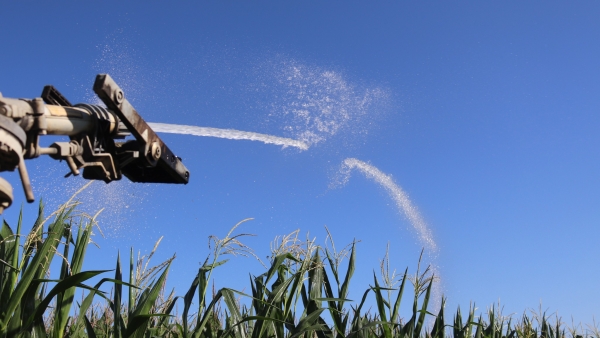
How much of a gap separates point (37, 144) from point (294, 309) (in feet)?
8.23

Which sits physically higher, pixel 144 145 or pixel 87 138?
pixel 144 145

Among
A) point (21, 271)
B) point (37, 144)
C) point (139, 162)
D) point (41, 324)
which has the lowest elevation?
point (41, 324)

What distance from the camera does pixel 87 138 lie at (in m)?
2.96

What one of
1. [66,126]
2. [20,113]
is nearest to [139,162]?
[66,126]

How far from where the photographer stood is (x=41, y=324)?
3.78 meters

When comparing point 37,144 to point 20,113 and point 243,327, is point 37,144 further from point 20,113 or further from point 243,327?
point 243,327

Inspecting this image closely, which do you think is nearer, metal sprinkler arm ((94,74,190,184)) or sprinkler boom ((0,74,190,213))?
sprinkler boom ((0,74,190,213))

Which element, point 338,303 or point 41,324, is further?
point 338,303

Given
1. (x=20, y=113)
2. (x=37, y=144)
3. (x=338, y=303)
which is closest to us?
(x=20, y=113)

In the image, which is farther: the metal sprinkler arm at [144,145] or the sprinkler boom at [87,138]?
the metal sprinkler arm at [144,145]

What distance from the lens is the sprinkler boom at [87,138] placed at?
8.09ft

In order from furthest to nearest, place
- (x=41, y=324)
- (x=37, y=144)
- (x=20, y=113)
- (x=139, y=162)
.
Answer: (x=41, y=324), (x=139, y=162), (x=37, y=144), (x=20, y=113)

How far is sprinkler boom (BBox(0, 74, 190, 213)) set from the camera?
2.46 metres

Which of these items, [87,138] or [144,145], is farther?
[144,145]
